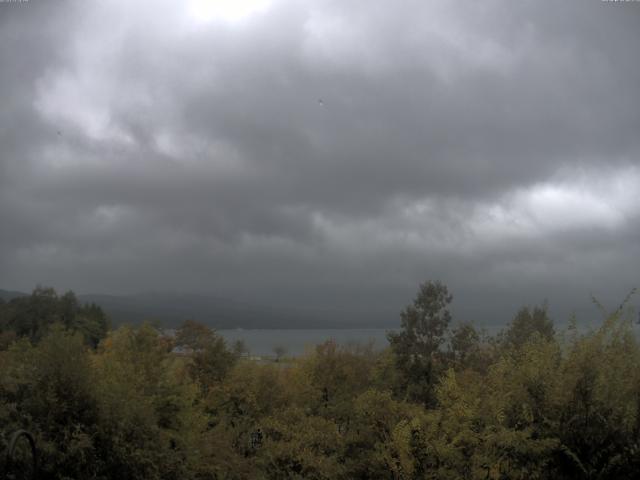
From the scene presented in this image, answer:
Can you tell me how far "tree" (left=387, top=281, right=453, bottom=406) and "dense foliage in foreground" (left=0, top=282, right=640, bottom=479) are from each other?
6.54 metres

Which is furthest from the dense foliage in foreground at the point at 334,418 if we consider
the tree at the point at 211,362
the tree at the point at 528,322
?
the tree at the point at 528,322

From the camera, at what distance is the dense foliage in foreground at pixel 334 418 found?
1534 centimetres

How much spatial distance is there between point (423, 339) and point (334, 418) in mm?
13241

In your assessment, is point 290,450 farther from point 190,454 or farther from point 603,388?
point 603,388

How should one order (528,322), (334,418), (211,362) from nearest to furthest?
(334,418)
(211,362)
(528,322)

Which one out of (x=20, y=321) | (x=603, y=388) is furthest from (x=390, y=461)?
(x=20, y=321)

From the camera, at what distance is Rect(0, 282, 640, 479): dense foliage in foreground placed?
15336mm

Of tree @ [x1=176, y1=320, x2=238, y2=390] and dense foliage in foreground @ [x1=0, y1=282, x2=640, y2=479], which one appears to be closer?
dense foliage in foreground @ [x1=0, y1=282, x2=640, y2=479]

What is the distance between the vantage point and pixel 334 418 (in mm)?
36438

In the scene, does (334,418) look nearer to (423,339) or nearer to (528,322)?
(423,339)

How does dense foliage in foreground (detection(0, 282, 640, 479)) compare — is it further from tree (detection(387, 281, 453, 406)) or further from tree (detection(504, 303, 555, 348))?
tree (detection(504, 303, 555, 348))

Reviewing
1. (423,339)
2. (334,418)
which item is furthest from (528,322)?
(334,418)

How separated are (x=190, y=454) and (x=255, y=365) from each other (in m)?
20.1

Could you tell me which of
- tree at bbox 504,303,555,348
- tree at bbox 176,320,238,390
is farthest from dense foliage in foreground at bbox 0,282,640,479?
tree at bbox 504,303,555,348
